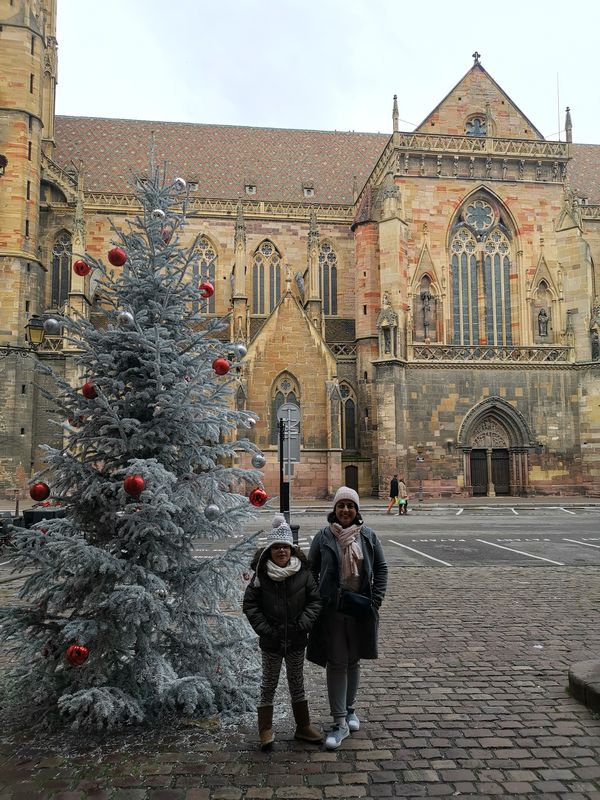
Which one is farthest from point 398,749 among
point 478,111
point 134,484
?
point 478,111

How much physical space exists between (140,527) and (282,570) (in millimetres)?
1090

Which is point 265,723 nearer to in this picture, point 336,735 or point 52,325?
point 336,735

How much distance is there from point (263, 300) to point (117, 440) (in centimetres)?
3040

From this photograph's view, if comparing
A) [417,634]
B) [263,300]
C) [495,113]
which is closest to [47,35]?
[263,300]

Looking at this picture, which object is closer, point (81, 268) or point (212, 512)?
point (212, 512)

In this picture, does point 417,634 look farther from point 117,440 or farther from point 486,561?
point 486,561

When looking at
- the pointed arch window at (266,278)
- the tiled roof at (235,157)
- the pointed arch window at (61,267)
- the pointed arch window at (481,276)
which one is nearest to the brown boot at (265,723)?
the pointed arch window at (481,276)

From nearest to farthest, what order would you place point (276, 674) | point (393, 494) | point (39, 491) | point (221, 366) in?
point (276, 674) < point (39, 491) < point (221, 366) < point (393, 494)

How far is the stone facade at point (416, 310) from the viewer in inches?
1118

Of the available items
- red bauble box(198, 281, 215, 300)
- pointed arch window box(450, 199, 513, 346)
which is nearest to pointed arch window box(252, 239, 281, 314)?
pointed arch window box(450, 199, 513, 346)

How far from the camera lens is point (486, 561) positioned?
Result: 12133mm

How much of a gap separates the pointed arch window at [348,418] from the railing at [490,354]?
12.7 ft

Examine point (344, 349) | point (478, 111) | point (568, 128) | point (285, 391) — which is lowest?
point (285, 391)

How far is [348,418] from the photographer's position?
31562mm
